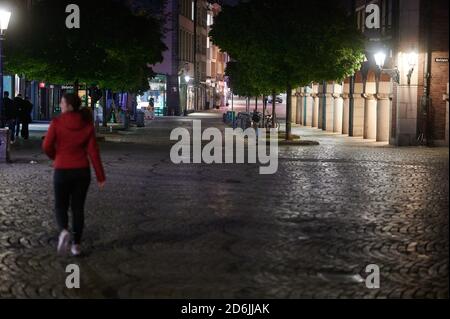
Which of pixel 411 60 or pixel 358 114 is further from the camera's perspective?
pixel 358 114

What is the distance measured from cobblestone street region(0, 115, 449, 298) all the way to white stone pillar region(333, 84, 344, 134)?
2613 cm

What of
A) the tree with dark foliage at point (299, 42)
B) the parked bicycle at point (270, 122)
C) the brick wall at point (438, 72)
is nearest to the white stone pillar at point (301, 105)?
the parked bicycle at point (270, 122)

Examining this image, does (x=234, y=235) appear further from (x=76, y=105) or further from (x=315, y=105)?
(x=315, y=105)

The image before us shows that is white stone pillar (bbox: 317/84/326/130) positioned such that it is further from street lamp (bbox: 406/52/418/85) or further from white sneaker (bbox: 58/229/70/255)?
white sneaker (bbox: 58/229/70/255)

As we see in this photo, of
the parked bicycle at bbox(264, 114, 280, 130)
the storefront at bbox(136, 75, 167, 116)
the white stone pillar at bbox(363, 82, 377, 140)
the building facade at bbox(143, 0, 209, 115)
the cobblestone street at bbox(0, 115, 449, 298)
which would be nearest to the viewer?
the cobblestone street at bbox(0, 115, 449, 298)

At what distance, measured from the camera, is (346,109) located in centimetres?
4544

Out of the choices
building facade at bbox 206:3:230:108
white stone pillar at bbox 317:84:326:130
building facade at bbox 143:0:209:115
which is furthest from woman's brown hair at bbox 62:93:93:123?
building facade at bbox 206:3:230:108

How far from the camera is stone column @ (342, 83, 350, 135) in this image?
44688mm

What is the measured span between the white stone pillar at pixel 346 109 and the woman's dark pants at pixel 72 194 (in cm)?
3520

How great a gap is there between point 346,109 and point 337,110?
102 inches

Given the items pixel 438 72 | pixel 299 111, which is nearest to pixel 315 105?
pixel 299 111

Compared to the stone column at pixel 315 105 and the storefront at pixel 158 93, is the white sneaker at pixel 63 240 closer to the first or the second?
the stone column at pixel 315 105
